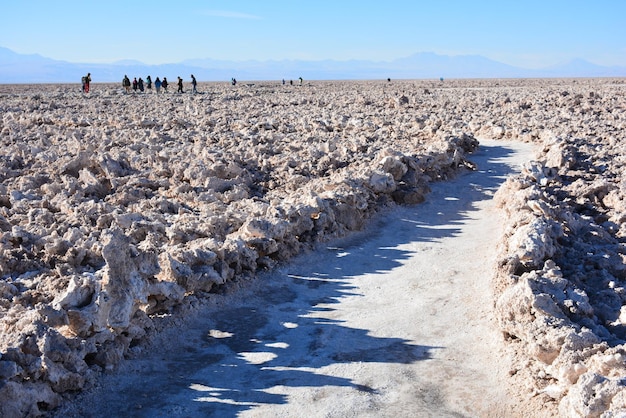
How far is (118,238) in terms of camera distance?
5.33m

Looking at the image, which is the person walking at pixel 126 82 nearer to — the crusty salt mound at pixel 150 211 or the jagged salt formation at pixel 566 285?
the crusty salt mound at pixel 150 211

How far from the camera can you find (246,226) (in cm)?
733

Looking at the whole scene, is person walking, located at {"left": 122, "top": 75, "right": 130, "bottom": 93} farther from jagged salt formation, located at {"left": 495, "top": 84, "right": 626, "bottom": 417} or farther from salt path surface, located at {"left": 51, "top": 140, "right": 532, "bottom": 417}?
salt path surface, located at {"left": 51, "top": 140, "right": 532, "bottom": 417}

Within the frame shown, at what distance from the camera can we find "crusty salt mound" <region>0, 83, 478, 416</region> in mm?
4914

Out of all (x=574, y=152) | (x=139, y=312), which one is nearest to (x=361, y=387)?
(x=139, y=312)

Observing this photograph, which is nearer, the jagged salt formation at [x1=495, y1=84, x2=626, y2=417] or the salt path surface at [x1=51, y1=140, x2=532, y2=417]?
the jagged salt formation at [x1=495, y1=84, x2=626, y2=417]

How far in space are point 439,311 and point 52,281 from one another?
12.1 feet

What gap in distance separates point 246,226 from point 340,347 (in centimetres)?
231

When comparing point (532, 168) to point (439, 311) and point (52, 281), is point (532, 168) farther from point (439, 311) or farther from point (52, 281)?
point (52, 281)

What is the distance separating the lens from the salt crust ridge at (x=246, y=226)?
4637mm

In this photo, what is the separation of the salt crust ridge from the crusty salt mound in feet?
0.07

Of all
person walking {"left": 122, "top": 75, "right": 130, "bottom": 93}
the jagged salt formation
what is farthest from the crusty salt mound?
person walking {"left": 122, "top": 75, "right": 130, "bottom": 93}

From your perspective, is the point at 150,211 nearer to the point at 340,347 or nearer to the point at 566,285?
the point at 340,347

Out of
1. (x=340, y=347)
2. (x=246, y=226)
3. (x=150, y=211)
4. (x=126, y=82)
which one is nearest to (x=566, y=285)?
(x=340, y=347)
